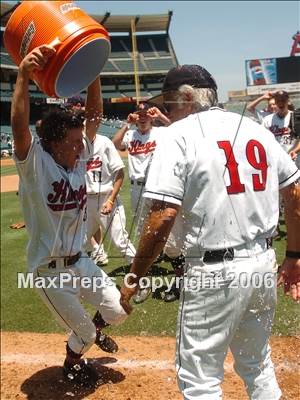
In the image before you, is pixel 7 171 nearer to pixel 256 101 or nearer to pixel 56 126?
pixel 56 126

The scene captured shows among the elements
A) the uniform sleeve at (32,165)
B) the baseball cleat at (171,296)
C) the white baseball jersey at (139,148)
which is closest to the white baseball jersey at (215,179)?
the uniform sleeve at (32,165)

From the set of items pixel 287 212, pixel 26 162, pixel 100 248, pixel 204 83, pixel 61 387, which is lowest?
pixel 61 387

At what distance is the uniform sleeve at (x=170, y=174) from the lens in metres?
2.01

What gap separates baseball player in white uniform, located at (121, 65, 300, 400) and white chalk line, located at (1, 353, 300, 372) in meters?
1.36

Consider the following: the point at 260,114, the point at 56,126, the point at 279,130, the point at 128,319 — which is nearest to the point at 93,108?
the point at 56,126

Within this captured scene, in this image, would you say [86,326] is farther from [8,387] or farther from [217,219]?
[217,219]

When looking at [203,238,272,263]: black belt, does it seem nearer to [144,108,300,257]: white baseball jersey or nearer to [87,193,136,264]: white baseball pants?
[144,108,300,257]: white baseball jersey

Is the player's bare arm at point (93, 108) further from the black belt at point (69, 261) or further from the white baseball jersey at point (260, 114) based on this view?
the white baseball jersey at point (260, 114)

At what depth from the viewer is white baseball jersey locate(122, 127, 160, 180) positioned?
5.67 metres

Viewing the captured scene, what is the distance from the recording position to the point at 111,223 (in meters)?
3.83

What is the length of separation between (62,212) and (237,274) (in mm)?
1236

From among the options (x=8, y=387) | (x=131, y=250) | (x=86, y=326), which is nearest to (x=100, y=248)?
(x=131, y=250)

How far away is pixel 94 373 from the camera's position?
338 cm

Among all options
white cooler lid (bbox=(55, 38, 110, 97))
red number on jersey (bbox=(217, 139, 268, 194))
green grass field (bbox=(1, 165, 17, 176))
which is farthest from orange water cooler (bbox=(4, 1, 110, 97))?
green grass field (bbox=(1, 165, 17, 176))
